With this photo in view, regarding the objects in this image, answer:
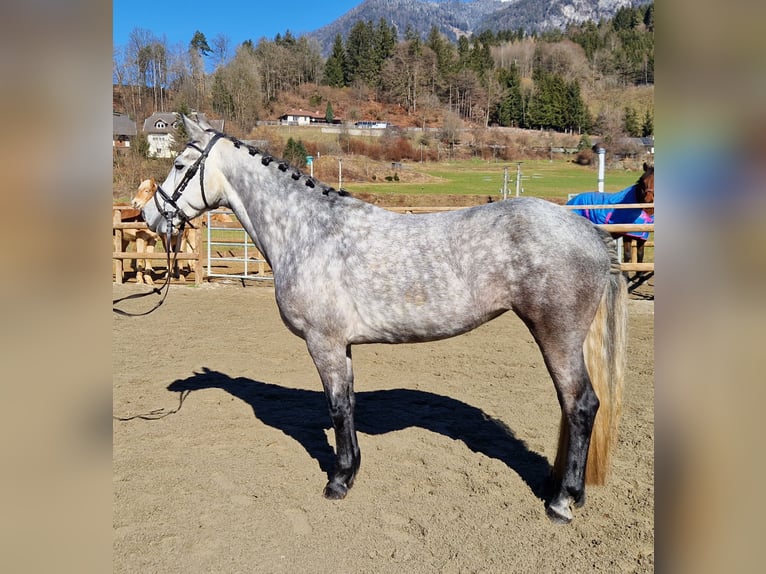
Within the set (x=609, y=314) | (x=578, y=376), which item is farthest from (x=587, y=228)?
(x=578, y=376)

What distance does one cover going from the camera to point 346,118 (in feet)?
245

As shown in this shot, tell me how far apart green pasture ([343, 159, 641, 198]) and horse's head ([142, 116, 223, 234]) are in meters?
18.8

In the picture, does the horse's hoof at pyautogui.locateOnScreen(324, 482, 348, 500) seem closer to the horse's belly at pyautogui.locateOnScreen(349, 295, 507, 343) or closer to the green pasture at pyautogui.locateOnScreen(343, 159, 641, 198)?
the horse's belly at pyautogui.locateOnScreen(349, 295, 507, 343)

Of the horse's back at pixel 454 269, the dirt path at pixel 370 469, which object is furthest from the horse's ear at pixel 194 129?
the dirt path at pixel 370 469

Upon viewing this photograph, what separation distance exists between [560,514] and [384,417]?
1.71 meters

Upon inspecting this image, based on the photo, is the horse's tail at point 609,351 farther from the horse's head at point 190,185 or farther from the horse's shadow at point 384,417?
the horse's head at point 190,185

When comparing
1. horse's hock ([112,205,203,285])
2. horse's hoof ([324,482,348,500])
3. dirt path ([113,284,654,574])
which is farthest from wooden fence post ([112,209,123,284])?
horse's hoof ([324,482,348,500])

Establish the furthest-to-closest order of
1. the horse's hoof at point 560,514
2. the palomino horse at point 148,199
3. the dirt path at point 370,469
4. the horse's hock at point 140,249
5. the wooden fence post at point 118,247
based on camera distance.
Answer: the wooden fence post at point 118,247 → the palomino horse at point 148,199 → the horse's hock at point 140,249 → the horse's hoof at point 560,514 → the dirt path at point 370,469

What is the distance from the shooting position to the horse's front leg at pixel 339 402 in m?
Result: 2.87

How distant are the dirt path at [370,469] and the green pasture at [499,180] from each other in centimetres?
1736

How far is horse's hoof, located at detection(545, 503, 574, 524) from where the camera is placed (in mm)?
2654
